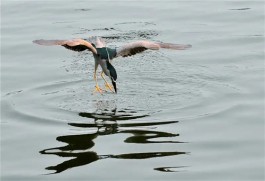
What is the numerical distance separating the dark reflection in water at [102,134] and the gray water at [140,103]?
13mm

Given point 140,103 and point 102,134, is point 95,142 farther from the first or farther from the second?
point 140,103

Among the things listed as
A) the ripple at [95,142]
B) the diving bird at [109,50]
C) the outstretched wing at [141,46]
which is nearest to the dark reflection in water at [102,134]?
the ripple at [95,142]

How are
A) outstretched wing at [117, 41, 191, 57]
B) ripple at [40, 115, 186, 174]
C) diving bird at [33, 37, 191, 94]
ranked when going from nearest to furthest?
ripple at [40, 115, 186, 174], outstretched wing at [117, 41, 191, 57], diving bird at [33, 37, 191, 94]

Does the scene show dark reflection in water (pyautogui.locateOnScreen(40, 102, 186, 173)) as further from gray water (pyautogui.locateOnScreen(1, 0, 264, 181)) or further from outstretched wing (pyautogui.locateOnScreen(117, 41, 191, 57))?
outstretched wing (pyautogui.locateOnScreen(117, 41, 191, 57))

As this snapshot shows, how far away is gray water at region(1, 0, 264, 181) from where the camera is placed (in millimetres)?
8805

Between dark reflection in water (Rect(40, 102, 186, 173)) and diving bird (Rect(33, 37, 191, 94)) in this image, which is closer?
dark reflection in water (Rect(40, 102, 186, 173))

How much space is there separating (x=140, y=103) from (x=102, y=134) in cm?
113

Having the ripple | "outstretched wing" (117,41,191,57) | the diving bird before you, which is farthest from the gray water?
"outstretched wing" (117,41,191,57)

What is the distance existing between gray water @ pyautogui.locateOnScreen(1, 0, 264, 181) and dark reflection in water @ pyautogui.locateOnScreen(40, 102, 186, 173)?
0.01 m

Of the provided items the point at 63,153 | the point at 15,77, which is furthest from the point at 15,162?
the point at 15,77

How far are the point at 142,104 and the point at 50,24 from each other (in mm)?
6001

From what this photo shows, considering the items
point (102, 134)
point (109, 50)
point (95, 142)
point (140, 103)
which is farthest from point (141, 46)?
point (95, 142)

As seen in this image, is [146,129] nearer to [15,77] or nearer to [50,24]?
[15,77]

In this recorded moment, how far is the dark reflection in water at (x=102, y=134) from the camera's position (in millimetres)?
8984
